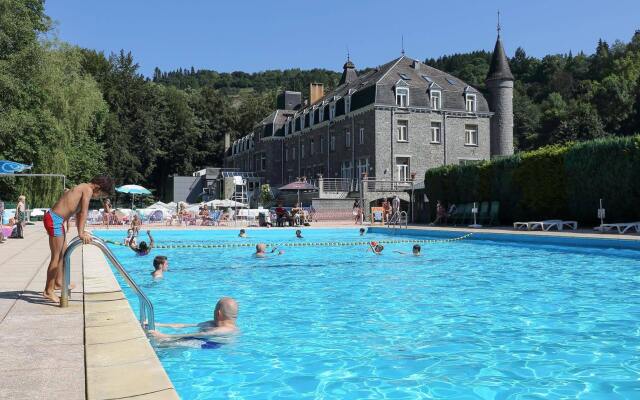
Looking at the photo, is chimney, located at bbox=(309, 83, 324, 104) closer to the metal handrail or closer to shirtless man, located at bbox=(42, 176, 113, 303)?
shirtless man, located at bbox=(42, 176, 113, 303)

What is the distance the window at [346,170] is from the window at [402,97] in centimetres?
568

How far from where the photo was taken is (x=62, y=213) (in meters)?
5.91

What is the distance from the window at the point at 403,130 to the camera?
3656 cm

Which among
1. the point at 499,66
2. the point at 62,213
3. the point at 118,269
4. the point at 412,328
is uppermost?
the point at 499,66

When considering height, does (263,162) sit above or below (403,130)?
below

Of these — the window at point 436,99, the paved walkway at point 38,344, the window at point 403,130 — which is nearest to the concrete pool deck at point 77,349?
the paved walkway at point 38,344

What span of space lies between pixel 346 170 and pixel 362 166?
254 centimetres

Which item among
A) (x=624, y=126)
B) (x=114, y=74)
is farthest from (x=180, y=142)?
(x=624, y=126)

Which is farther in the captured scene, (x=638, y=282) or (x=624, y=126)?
(x=624, y=126)

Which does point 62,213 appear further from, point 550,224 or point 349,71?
point 349,71

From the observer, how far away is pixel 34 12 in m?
30.3

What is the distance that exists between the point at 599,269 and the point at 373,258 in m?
5.63

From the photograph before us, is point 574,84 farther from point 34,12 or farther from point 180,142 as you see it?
point 34,12

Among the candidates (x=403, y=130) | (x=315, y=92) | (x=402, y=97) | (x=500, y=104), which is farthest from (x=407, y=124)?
(x=315, y=92)
